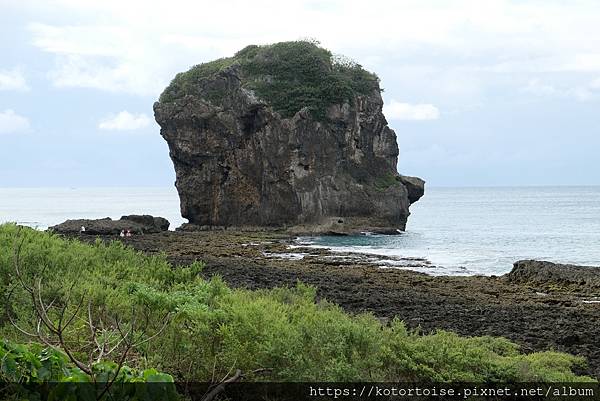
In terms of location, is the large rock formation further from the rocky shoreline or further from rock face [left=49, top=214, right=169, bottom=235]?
the rocky shoreline

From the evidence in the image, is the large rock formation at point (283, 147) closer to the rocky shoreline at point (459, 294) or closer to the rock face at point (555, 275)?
the rocky shoreline at point (459, 294)

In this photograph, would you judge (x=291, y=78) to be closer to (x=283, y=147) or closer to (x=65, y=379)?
(x=283, y=147)

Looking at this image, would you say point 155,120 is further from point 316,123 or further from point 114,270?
point 114,270

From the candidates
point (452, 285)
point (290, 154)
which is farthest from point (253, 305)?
point (290, 154)

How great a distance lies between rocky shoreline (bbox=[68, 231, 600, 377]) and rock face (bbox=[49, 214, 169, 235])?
1475cm

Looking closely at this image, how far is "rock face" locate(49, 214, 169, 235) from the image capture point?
53.9m

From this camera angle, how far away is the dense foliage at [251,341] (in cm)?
787

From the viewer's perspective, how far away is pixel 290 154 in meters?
64.8

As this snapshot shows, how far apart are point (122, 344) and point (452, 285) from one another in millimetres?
21399

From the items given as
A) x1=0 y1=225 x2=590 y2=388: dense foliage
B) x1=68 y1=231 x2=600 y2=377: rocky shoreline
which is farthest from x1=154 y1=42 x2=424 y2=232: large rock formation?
x1=0 y1=225 x2=590 y2=388: dense foliage

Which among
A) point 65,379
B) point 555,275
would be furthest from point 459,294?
point 65,379

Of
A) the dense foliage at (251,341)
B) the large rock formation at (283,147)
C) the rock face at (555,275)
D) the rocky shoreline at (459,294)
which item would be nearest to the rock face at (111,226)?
the large rock formation at (283,147)

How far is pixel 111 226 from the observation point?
180 ft

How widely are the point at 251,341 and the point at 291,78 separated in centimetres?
6334
